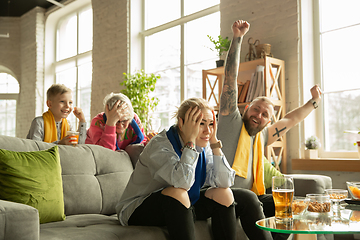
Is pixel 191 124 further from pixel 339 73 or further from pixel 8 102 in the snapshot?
pixel 8 102

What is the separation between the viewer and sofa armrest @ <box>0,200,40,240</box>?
1.20 metres

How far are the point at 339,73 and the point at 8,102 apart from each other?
7.23m

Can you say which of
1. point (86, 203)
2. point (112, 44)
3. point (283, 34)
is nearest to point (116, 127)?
point (86, 203)

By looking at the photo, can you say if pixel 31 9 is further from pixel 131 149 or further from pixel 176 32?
pixel 131 149

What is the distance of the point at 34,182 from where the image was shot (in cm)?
168

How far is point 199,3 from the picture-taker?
4.91 metres

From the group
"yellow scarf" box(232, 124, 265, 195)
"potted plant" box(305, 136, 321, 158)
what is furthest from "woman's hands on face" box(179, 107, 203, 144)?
"potted plant" box(305, 136, 321, 158)

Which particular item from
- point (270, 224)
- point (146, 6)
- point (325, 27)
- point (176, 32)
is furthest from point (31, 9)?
point (270, 224)

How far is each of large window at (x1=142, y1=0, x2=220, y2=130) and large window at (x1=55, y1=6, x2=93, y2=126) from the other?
1.60 metres

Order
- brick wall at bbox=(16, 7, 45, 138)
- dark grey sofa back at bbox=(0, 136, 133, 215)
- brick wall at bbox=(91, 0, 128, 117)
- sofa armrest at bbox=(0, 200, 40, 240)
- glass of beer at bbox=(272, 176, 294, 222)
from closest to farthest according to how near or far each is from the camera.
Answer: sofa armrest at bbox=(0, 200, 40, 240) → glass of beer at bbox=(272, 176, 294, 222) → dark grey sofa back at bbox=(0, 136, 133, 215) → brick wall at bbox=(91, 0, 128, 117) → brick wall at bbox=(16, 7, 45, 138)

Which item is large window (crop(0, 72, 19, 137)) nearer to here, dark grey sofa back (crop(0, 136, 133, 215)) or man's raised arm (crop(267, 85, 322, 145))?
dark grey sofa back (crop(0, 136, 133, 215))

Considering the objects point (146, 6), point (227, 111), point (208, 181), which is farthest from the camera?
point (146, 6)

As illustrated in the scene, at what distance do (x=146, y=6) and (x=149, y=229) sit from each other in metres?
4.78

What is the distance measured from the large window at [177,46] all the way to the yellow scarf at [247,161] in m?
2.33
